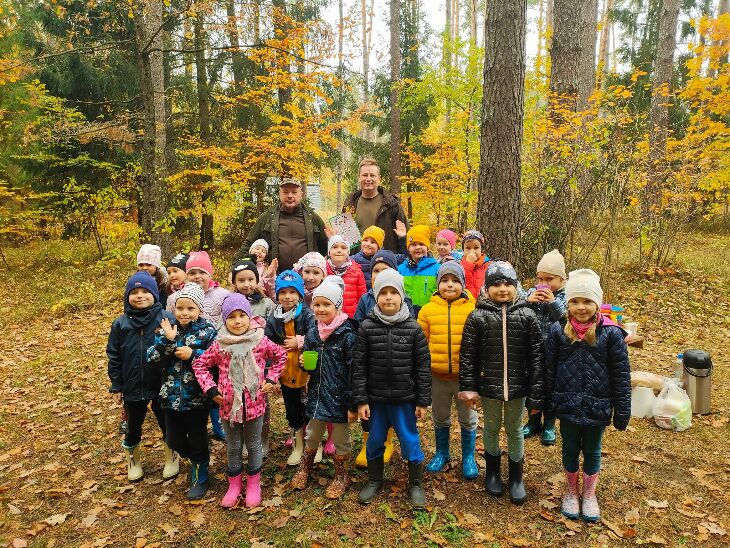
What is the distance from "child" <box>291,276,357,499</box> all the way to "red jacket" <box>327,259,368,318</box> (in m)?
0.84

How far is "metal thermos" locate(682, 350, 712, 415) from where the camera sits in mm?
4910

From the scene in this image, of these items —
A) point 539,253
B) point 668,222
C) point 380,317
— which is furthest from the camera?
point 668,222

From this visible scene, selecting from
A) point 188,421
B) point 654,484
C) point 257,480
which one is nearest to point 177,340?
point 188,421

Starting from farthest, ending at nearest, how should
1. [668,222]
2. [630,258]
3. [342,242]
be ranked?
[630,258] → [668,222] → [342,242]

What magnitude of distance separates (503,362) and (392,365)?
882 mm

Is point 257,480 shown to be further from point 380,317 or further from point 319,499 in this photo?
point 380,317

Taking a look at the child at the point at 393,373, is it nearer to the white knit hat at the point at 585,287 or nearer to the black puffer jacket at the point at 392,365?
the black puffer jacket at the point at 392,365

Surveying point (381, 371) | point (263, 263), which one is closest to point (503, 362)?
point (381, 371)

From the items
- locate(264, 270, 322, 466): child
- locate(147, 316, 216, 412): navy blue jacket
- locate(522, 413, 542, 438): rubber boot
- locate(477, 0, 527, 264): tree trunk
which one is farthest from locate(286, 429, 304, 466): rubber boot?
locate(477, 0, 527, 264): tree trunk

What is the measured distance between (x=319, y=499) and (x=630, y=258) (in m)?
11.0

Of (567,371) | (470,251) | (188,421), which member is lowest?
(188,421)

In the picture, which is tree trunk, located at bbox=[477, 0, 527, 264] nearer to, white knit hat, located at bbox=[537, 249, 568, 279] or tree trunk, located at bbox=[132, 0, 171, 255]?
white knit hat, located at bbox=[537, 249, 568, 279]

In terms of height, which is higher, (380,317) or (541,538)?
(380,317)

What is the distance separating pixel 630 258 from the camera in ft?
38.2
